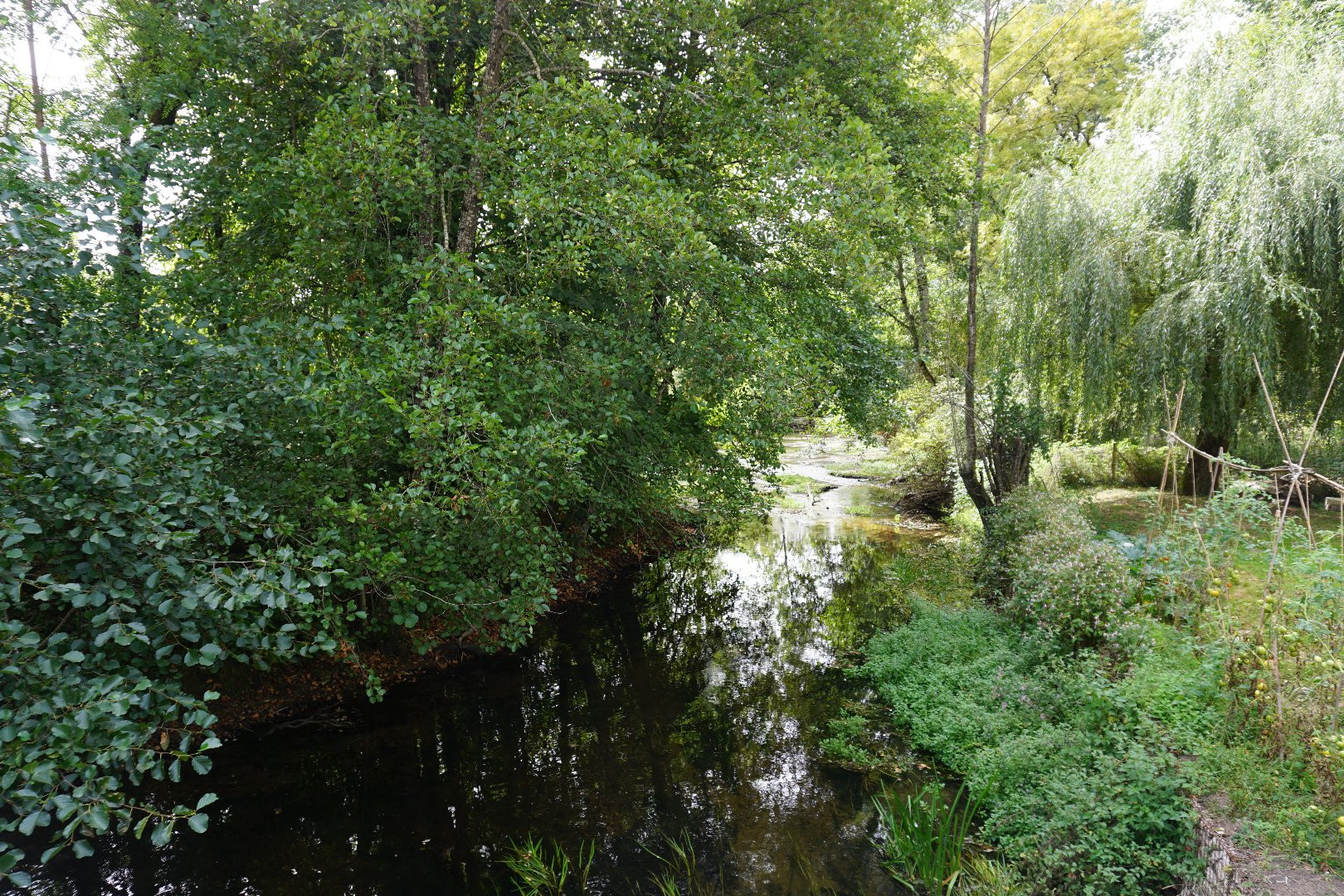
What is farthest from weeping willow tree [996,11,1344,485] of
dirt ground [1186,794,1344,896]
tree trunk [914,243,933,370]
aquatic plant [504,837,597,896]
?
aquatic plant [504,837,597,896]

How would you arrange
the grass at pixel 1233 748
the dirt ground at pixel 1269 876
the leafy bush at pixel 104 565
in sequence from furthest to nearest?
the grass at pixel 1233 748 → the dirt ground at pixel 1269 876 → the leafy bush at pixel 104 565

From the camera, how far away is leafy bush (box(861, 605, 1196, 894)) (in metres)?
4.54

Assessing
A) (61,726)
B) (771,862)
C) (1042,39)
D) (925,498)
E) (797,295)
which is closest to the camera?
(61,726)

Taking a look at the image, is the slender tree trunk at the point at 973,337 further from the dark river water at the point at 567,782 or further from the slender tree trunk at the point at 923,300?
the dark river water at the point at 567,782

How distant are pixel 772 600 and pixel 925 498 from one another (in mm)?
6545

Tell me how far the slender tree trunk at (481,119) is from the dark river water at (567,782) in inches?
191

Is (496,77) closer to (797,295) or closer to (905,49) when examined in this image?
(797,295)

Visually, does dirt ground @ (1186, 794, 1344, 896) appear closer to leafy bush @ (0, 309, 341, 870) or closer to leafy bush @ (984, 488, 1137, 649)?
leafy bush @ (984, 488, 1137, 649)

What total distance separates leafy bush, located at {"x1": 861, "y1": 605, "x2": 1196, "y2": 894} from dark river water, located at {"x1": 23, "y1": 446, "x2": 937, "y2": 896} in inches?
36.0

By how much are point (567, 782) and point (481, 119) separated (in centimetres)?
610

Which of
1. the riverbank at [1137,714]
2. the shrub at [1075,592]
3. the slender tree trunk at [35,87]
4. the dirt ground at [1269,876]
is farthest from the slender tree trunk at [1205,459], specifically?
the slender tree trunk at [35,87]

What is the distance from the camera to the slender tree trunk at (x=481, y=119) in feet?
20.8

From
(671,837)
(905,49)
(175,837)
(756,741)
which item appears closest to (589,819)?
(671,837)

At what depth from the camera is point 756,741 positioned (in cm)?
708
